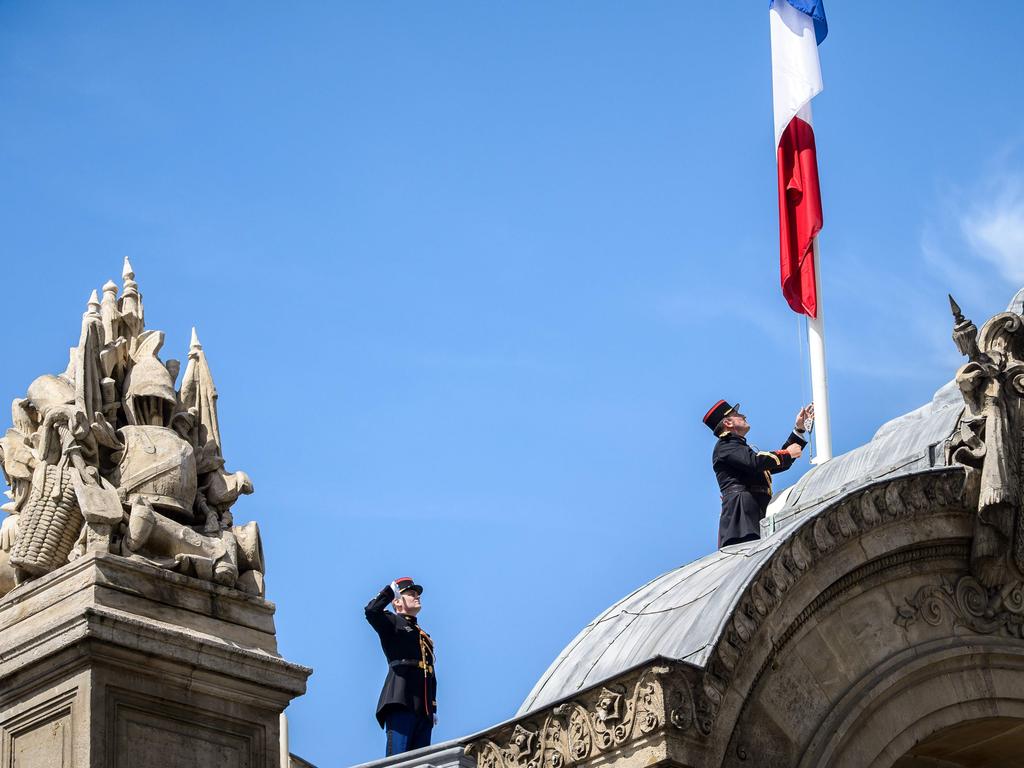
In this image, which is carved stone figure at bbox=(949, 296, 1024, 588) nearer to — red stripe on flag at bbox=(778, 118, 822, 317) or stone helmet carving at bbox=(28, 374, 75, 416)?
stone helmet carving at bbox=(28, 374, 75, 416)

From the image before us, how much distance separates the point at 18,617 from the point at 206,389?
1.96 m

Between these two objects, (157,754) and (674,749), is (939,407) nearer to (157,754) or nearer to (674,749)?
(674,749)

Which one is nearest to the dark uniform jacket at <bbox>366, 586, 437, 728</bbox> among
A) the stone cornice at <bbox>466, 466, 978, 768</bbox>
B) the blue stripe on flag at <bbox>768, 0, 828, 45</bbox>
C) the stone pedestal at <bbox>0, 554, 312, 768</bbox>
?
the stone cornice at <bbox>466, 466, 978, 768</bbox>

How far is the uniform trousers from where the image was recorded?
18094 millimetres

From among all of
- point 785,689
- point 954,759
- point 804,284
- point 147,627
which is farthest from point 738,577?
point 804,284

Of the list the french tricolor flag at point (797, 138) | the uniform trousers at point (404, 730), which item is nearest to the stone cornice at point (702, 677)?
the uniform trousers at point (404, 730)

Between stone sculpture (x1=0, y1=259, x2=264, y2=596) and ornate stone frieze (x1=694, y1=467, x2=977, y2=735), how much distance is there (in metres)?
3.09

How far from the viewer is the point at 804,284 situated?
27328 mm

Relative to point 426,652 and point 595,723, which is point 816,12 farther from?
point 595,723

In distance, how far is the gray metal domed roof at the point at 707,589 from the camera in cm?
1463

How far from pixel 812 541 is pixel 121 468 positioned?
4.87 metres

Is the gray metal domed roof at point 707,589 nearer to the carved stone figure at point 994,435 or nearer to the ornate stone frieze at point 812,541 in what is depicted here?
the ornate stone frieze at point 812,541

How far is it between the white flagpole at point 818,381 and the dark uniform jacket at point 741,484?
2634 millimetres

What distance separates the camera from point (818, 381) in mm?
25078
